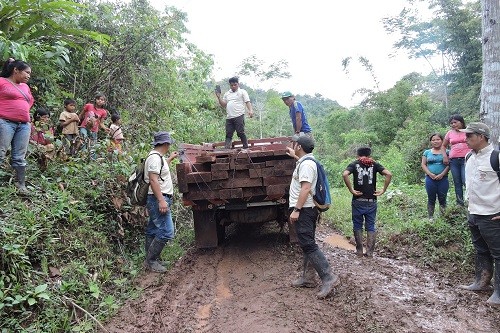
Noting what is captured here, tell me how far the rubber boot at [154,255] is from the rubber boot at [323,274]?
212cm

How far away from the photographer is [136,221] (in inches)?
245

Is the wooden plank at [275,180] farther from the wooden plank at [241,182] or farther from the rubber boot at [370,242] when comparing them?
the rubber boot at [370,242]

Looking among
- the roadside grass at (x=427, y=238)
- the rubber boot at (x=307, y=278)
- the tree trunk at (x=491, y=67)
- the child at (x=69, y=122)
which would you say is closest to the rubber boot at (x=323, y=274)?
the rubber boot at (x=307, y=278)

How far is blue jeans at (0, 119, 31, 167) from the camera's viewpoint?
4.88 metres

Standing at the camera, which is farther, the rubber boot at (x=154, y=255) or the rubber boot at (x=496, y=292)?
the rubber boot at (x=154, y=255)

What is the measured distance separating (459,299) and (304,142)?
8.42 feet

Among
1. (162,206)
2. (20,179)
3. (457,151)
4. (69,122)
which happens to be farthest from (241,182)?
(457,151)

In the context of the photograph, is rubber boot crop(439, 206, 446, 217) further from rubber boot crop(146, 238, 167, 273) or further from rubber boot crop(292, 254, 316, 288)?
rubber boot crop(146, 238, 167, 273)

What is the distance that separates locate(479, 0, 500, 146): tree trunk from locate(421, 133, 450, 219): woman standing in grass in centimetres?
90

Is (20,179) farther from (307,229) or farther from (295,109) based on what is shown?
(295,109)

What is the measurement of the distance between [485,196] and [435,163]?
110 inches

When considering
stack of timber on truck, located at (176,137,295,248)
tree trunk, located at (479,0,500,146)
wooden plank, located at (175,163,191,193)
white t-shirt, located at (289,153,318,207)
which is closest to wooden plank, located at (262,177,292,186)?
stack of timber on truck, located at (176,137,295,248)

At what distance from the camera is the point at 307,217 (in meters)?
4.53

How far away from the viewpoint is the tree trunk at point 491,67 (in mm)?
6211
